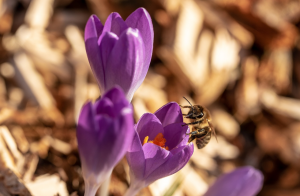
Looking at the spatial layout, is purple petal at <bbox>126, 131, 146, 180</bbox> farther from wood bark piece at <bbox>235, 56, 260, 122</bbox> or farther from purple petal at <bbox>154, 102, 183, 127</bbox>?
wood bark piece at <bbox>235, 56, 260, 122</bbox>

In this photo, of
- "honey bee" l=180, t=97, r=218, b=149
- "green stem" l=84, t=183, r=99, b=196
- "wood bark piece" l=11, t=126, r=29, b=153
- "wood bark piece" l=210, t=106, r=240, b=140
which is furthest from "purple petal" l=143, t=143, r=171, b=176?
"wood bark piece" l=210, t=106, r=240, b=140

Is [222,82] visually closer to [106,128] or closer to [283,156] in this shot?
[283,156]

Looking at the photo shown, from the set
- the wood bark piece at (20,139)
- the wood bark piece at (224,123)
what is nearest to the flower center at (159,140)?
the wood bark piece at (20,139)

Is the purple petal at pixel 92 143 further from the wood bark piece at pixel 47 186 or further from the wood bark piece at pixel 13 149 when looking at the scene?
the wood bark piece at pixel 13 149

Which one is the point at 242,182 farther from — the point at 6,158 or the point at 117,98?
the point at 6,158

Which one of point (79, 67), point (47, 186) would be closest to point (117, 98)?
point (47, 186)
